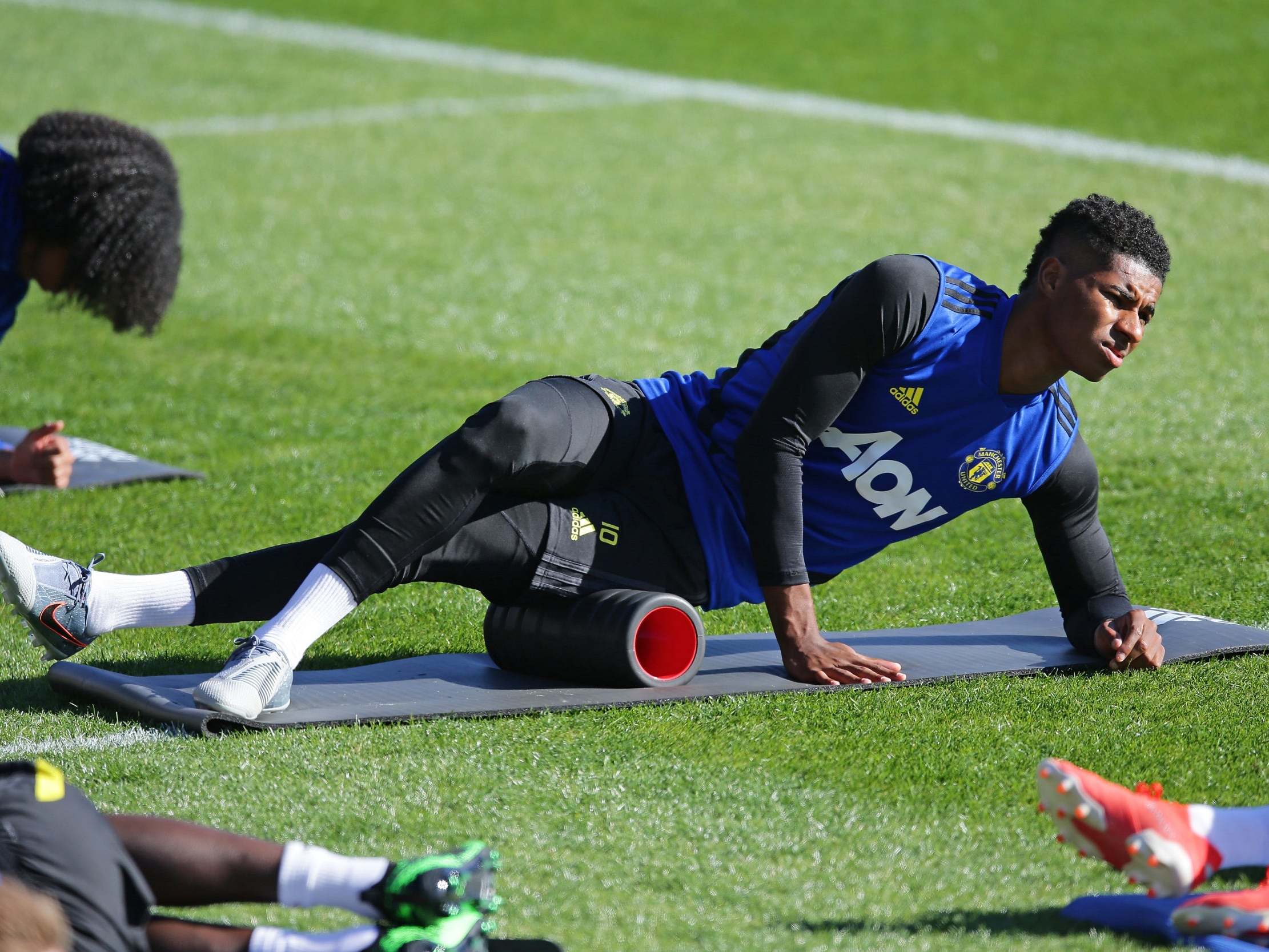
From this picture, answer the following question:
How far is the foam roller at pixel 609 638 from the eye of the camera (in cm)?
407

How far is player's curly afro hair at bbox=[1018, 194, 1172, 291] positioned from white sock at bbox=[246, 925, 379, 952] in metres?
2.44

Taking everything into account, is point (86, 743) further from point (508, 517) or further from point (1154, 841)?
point (1154, 841)

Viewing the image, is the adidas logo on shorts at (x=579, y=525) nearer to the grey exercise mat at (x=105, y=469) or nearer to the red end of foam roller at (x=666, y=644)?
the red end of foam roller at (x=666, y=644)

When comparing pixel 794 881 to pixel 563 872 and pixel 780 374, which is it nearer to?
pixel 563 872

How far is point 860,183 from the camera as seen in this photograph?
40.2ft

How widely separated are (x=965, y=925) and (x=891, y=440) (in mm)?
1525

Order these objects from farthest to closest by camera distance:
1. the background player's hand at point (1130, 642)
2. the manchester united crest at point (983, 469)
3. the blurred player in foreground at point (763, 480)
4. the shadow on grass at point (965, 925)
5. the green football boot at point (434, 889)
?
the background player's hand at point (1130, 642), the manchester united crest at point (983, 469), the blurred player in foreground at point (763, 480), the shadow on grass at point (965, 925), the green football boot at point (434, 889)

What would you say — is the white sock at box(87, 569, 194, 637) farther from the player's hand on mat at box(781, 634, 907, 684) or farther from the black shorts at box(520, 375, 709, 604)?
the player's hand on mat at box(781, 634, 907, 684)

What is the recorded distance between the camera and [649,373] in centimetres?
821

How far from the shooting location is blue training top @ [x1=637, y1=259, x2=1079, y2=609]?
4.09 metres

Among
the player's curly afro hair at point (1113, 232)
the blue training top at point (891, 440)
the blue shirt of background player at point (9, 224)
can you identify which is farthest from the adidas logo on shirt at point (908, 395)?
the blue shirt of background player at point (9, 224)

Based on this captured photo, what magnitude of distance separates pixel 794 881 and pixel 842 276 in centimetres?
739

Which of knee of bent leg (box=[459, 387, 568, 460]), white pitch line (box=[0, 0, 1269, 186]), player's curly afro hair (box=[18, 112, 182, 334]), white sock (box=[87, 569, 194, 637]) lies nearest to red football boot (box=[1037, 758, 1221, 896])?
knee of bent leg (box=[459, 387, 568, 460])

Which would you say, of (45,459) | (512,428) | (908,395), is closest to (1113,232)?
(908,395)
